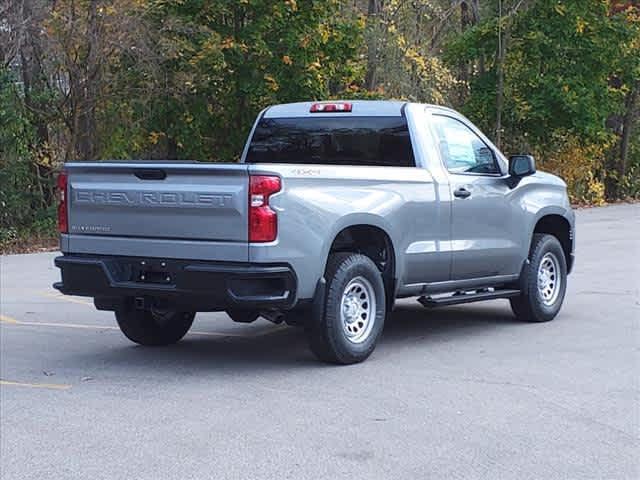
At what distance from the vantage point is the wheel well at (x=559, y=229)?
11.0m

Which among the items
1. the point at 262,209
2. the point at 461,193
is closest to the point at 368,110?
the point at 461,193

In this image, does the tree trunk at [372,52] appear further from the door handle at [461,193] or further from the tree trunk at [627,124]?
the door handle at [461,193]

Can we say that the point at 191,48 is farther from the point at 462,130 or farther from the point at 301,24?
the point at 462,130

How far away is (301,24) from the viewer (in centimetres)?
2259

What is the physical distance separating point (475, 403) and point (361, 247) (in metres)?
2.14

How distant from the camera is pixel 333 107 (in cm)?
969

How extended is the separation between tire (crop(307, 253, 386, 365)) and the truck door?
1167 millimetres

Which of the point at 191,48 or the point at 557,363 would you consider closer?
the point at 557,363

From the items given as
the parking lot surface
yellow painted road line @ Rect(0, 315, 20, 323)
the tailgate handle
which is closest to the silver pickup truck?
the tailgate handle

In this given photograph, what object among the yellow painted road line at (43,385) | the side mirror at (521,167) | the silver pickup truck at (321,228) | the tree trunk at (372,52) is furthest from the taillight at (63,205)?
the tree trunk at (372,52)

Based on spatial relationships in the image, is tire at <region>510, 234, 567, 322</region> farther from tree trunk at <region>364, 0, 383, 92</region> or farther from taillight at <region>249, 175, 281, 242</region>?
tree trunk at <region>364, 0, 383, 92</region>

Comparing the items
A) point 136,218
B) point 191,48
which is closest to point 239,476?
point 136,218

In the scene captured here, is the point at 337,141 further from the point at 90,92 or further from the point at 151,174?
the point at 90,92

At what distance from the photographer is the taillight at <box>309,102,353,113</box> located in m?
9.66
